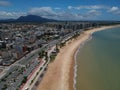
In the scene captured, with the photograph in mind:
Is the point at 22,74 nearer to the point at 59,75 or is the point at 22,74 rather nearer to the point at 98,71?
the point at 59,75

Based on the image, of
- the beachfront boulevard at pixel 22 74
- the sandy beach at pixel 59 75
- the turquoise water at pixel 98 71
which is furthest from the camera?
the turquoise water at pixel 98 71

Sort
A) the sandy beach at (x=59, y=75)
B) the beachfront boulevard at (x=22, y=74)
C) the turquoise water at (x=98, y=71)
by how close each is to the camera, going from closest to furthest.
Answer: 1. the beachfront boulevard at (x=22, y=74)
2. the sandy beach at (x=59, y=75)
3. the turquoise water at (x=98, y=71)

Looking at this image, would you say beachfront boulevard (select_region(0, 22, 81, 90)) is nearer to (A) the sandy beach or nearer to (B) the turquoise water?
(A) the sandy beach

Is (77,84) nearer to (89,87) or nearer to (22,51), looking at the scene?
(89,87)

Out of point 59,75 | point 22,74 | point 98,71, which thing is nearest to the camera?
point 22,74

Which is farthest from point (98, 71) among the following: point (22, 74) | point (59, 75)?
point (22, 74)

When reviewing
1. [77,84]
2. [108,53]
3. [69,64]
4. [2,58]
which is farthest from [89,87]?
[108,53]

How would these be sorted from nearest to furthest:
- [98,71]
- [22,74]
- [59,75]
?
1. [22,74]
2. [59,75]
3. [98,71]

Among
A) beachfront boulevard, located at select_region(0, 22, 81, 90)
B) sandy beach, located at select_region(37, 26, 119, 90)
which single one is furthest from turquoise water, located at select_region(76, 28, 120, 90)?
beachfront boulevard, located at select_region(0, 22, 81, 90)

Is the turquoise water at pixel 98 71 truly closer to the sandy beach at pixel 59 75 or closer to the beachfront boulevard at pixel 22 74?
the sandy beach at pixel 59 75

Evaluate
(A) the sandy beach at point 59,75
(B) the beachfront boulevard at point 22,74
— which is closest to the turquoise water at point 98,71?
(A) the sandy beach at point 59,75

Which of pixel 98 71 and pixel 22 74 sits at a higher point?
pixel 22 74
